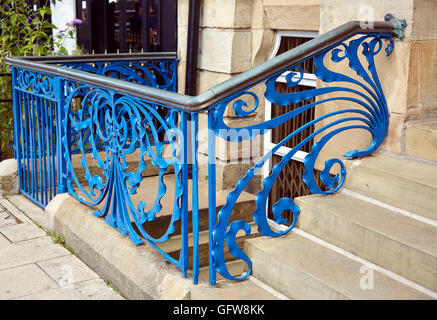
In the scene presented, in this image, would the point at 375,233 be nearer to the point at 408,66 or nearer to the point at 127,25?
the point at 408,66

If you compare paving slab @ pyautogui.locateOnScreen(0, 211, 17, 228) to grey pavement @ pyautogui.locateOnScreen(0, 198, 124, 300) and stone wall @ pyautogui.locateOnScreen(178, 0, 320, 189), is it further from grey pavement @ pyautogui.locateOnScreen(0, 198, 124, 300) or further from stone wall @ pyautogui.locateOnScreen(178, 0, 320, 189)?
stone wall @ pyautogui.locateOnScreen(178, 0, 320, 189)

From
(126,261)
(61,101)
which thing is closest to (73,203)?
(61,101)

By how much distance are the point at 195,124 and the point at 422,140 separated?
1.52 meters

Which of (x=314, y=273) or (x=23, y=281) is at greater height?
(x=314, y=273)

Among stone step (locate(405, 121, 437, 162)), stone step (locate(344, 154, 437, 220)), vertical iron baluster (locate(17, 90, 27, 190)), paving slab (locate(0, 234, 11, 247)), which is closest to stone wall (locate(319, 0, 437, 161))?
stone step (locate(405, 121, 437, 162))

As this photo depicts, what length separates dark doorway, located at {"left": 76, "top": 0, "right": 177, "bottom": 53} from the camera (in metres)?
6.07

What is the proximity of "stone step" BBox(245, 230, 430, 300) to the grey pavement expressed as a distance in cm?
97

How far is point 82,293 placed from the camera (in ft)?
11.8

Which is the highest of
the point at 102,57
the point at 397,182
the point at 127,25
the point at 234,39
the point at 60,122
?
the point at 127,25

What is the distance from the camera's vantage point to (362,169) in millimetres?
3625

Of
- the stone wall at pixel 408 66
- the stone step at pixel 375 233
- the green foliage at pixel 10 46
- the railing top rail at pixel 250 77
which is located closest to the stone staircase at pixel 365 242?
the stone step at pixel 375 233

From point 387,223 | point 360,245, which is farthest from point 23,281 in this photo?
point 387,223

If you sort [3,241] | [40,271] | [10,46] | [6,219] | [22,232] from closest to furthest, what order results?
[40,271] < [3,241] < [22,232] < [6,219] < [10,46]
